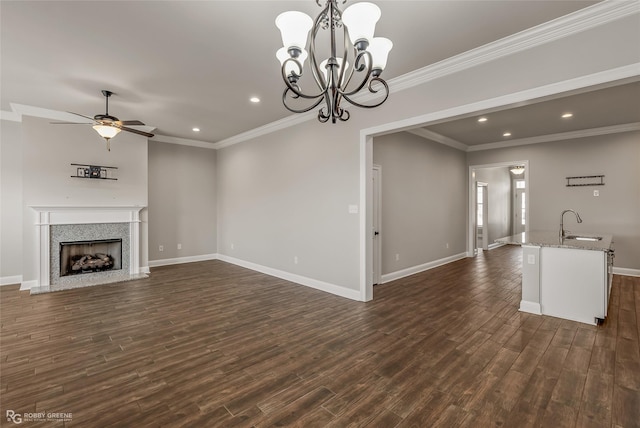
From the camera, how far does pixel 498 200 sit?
10.1m

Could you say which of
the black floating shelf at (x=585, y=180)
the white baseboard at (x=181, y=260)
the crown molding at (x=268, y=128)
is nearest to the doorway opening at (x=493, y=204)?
the black floating shelf at (x=585, y=180)

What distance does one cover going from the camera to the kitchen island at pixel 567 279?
11.3 feet

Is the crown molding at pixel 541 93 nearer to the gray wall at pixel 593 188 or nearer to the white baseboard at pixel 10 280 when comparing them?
the gray wall at pixel 593 188

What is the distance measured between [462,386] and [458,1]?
3.09 meters

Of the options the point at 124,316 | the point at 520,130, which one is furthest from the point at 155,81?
the point at 520,130

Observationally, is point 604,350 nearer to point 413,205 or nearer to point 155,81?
point 413,205

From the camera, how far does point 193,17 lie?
254 cm

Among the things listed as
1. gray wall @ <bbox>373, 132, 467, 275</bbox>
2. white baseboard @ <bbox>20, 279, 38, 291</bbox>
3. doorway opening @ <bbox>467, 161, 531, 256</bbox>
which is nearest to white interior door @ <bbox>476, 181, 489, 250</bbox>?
doorway opening @ <bbox>467, 161, 531, 256</bbox>

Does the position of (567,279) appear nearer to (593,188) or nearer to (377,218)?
(377,218)

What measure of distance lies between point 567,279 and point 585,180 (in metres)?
3.92

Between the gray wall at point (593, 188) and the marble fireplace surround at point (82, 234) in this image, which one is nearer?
the marble fireplace surround at point (82, 234)

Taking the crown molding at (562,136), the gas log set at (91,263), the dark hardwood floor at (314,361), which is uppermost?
the crown molding at (562,136)

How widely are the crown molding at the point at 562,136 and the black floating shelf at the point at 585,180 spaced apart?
0.87 m

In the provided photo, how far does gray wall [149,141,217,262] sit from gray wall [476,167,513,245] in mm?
7632
